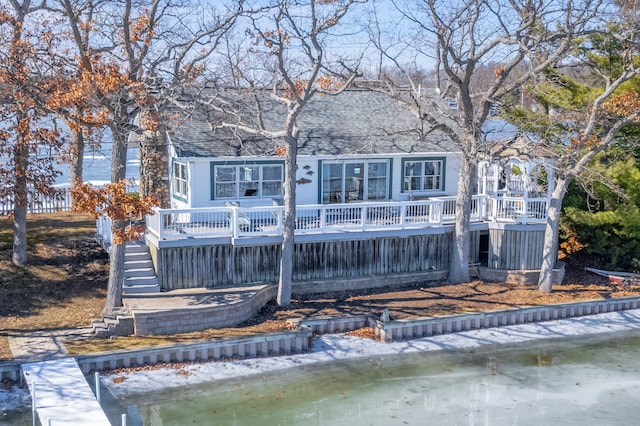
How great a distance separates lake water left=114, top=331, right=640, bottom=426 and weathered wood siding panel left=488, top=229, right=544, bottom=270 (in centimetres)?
535

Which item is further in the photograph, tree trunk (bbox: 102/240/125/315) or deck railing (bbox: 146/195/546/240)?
deck railing (bbox: 146/195/546/240)

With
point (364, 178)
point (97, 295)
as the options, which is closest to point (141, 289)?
point (97, 295)

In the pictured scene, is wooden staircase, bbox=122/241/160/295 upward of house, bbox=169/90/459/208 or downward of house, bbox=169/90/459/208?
downward

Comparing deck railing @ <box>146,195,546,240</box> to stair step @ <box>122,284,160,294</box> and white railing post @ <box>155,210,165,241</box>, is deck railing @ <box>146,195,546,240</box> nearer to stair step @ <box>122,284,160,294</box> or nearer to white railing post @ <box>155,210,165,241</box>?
white railing post @ <box>155,210,165,241</box>

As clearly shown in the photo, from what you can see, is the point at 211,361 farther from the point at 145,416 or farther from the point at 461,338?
the point at 461,338

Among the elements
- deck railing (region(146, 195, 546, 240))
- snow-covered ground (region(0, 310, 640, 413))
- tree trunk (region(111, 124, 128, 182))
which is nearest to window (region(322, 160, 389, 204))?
deck railing (region(146, 195, 546, 240))

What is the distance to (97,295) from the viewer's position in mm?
19969

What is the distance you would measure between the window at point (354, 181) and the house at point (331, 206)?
37mm

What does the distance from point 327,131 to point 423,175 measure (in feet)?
12.8

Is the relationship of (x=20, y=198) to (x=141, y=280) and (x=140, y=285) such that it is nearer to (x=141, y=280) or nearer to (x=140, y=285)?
(x=141, y=280)

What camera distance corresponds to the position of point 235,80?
22.7 meters

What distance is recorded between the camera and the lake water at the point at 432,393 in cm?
1386

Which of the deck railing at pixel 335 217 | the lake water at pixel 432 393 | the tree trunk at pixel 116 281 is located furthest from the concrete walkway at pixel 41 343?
the deck railing at pixel 335 217

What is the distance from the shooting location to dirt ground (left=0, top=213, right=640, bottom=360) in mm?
18438
